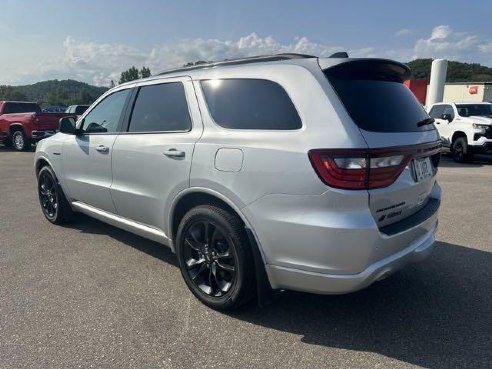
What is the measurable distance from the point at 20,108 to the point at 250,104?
56.5 ft

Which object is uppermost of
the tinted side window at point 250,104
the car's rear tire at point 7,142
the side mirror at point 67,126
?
the tinted side window at point 250,104

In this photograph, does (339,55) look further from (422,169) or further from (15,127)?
(15,127)

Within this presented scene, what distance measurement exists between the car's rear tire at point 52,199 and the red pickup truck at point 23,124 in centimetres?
1040

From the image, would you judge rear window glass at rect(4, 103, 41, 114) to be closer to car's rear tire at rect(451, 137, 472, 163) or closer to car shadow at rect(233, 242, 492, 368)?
car's rear tire at rect(451, 137, 472, 163)

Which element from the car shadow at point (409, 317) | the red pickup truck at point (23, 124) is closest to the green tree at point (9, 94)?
the red pickup truck at point (23, 124)

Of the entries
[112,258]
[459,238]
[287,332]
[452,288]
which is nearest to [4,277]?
[112,258]

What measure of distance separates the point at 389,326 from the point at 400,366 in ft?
1.48

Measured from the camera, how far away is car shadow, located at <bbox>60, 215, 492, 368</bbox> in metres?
2.65

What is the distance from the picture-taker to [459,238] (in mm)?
4832

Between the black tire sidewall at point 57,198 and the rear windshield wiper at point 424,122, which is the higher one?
the rear windshield wiper at point 424,122

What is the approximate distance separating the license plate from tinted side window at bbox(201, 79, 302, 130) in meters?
0.93

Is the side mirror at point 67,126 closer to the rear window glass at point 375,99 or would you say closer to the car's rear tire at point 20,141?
the rear window glass at point 375,99

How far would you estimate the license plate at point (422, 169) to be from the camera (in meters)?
2.84

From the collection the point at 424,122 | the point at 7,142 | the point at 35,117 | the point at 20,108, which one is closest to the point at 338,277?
the point at 424,122
